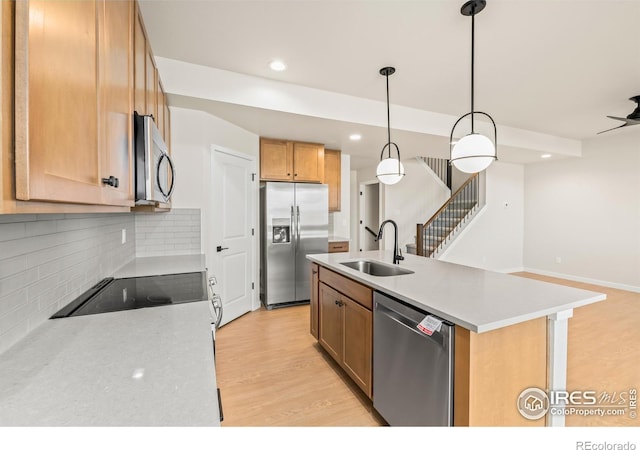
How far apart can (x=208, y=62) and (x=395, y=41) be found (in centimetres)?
158

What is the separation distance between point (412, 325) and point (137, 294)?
147 centimetres

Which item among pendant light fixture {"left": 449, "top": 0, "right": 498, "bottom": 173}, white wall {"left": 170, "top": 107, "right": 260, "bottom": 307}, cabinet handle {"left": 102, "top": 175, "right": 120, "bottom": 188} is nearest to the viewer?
cabinet handle {"left": 102, "top": 175, "right": 120, "bottom": 188}

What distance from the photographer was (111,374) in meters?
0.78

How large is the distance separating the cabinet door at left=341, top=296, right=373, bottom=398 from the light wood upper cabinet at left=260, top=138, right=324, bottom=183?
233 centimetres

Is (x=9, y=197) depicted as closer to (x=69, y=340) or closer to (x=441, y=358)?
(x=69, y=340)

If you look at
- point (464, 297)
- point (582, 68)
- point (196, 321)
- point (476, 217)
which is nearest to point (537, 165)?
point (476, 217)

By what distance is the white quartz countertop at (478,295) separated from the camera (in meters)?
1.25

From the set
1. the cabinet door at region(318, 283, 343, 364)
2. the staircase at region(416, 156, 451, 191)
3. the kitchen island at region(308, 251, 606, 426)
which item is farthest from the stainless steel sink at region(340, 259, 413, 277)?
the staircase at region(416, 156, 451, 191)

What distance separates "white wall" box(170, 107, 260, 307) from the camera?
293 cm

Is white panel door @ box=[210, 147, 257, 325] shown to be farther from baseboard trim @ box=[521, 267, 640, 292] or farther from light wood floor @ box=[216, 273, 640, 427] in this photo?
baseboard trim @ box=[521, 267, 640, 292]

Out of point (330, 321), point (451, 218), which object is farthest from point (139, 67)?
point (451, 218)

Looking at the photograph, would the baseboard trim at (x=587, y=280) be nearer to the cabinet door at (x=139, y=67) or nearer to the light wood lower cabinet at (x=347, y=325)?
the light wood lower cabinet at (x=347, y=325)

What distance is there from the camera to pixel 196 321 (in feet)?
3.85

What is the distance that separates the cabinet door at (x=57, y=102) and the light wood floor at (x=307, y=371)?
5.71 ft
